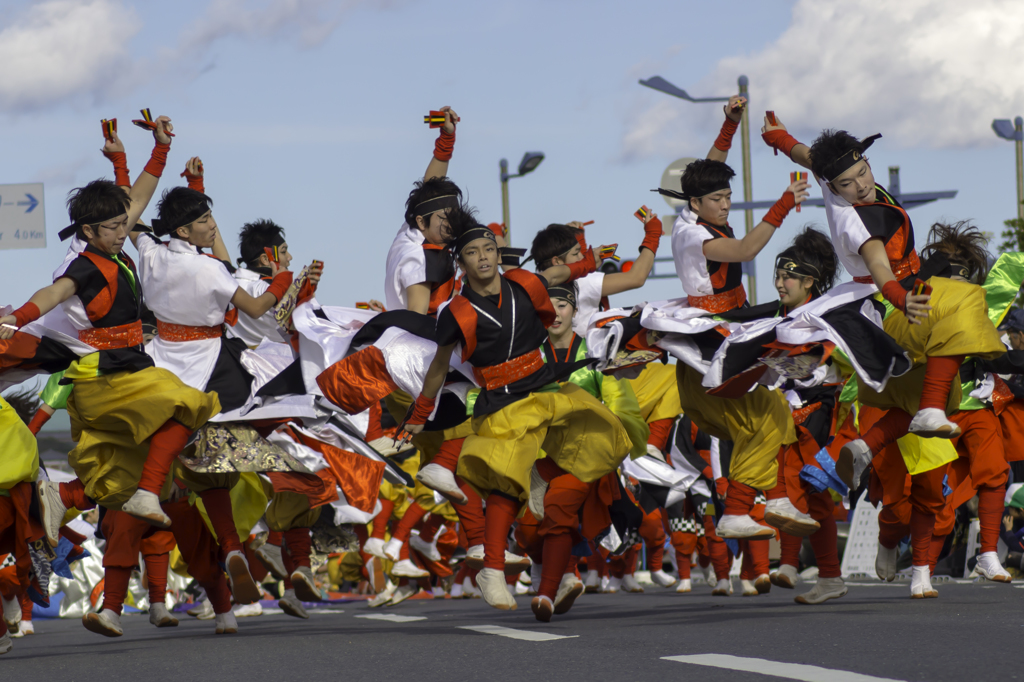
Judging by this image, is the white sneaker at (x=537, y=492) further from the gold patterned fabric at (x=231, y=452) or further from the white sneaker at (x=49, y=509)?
the white sneaker at (x=49, y=509)

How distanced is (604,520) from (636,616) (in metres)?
0.56

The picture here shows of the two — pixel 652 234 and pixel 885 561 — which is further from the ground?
pixel 652 234

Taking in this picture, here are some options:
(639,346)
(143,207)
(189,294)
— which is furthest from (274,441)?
(639,346)

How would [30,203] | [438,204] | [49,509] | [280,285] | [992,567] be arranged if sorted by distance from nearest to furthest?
[49,509]
[280,285]
[438,204]
[992,567]
[30,203]

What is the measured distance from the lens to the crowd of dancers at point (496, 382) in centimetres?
626

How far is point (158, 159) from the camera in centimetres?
727

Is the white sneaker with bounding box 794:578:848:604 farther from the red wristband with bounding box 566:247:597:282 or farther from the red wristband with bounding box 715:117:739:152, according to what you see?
the red wristband with bounding box 715:117:739:152

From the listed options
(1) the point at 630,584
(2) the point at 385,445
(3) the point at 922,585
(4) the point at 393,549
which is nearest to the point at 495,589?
(3) the point at 922,585

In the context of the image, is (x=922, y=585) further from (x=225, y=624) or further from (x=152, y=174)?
(x=152, y=174)

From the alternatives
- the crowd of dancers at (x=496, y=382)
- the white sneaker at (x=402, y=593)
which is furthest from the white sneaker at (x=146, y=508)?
the white sneaker at (x=402, y=593)

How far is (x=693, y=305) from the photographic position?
709 centimetres

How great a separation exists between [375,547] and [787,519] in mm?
5191

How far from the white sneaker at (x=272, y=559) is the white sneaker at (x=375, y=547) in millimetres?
1979

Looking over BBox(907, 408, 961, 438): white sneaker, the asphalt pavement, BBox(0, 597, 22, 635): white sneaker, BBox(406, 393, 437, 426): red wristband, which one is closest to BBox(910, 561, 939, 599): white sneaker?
the asphalt pavement
